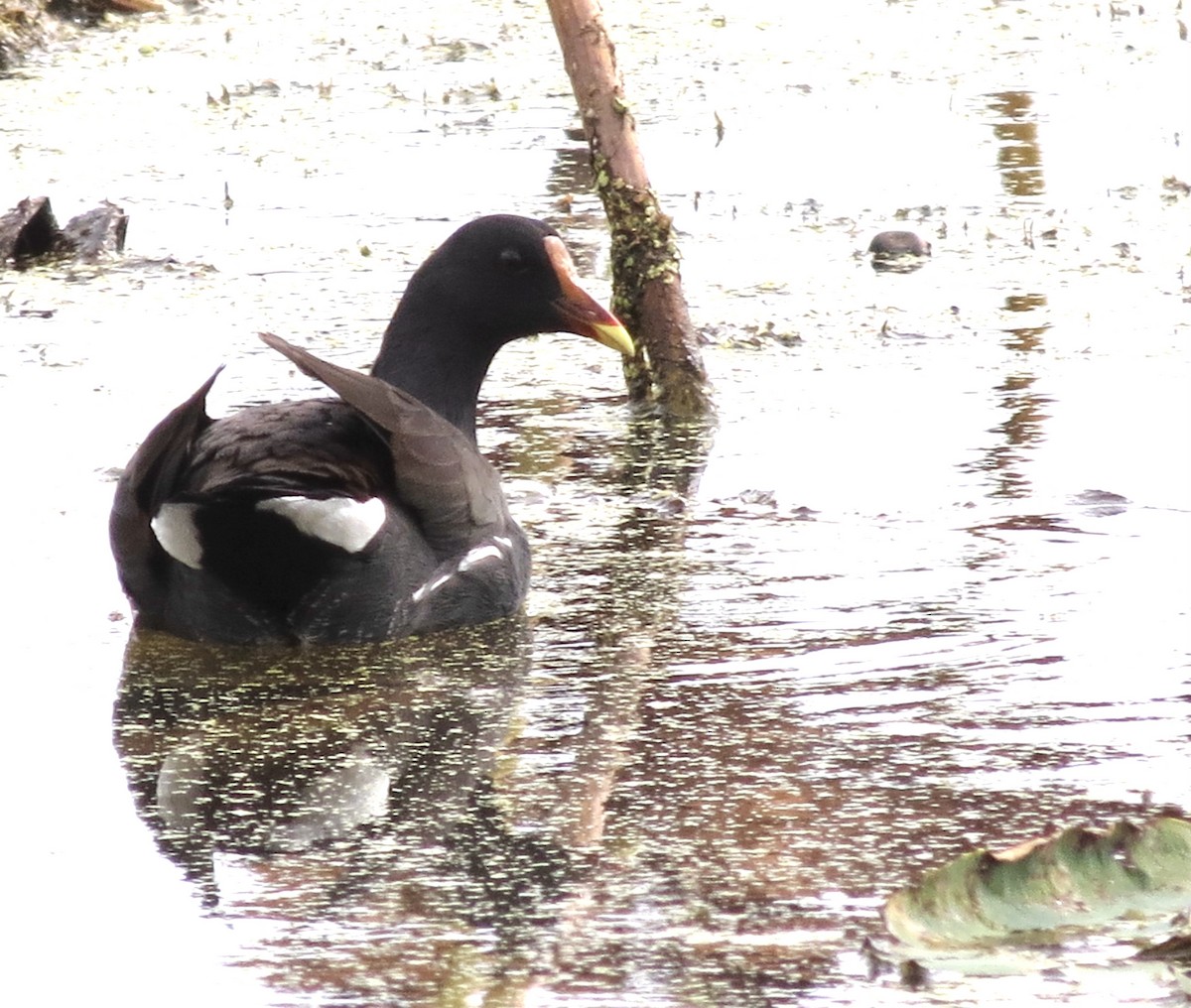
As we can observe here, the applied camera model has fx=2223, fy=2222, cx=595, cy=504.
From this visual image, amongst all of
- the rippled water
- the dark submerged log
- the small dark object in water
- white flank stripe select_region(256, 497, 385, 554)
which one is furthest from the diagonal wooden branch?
the dark submerged log

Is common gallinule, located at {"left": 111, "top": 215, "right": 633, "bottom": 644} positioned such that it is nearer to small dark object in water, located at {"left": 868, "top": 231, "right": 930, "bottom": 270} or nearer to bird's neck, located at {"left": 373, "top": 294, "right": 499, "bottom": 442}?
bird's neck, located at {"left": 373, "top": 294, "right": 499, "bottom": 442}

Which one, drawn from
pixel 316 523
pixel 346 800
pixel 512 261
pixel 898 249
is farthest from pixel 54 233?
pixel 346 800

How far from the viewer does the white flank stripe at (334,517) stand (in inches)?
153

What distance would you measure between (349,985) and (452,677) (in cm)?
139

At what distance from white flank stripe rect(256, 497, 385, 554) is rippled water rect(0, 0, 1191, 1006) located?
30 cm

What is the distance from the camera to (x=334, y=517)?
3924 mm

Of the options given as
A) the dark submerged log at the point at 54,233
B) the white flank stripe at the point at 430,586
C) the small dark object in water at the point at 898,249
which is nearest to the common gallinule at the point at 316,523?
the white flank stripe at the point at 430,586

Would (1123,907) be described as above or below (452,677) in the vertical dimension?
above

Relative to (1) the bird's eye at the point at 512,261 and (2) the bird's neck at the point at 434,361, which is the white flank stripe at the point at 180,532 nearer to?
(2) the bird's neck at the point at 434,361

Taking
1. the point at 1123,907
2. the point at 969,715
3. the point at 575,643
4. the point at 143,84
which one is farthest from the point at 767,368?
the point at 143,84

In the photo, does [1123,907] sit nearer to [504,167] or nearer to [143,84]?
[504,167]

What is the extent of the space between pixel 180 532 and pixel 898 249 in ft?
13.0

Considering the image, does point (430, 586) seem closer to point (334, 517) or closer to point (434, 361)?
point (334, 517)

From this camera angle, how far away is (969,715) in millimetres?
3783
